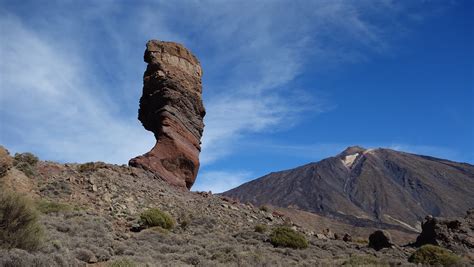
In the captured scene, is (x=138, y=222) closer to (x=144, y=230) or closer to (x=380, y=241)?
(x=144, y=230)

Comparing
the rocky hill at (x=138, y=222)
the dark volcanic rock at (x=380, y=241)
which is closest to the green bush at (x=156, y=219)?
the rocky hill at (x=138, y=222)

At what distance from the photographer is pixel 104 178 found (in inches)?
964

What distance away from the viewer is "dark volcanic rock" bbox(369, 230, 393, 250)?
Answer: 24.3 metres

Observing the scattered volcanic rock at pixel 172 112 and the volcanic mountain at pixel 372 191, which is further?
the volcanic mountain at pixel 372 191

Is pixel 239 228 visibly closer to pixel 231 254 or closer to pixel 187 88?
pixel 231 254

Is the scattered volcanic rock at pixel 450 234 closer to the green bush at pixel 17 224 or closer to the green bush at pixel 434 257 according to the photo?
the green bush at pixel 434 257

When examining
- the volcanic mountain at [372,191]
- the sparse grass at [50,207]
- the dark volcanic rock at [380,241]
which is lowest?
the dark volcanic rock at [380,241]

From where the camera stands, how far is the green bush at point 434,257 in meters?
18.3

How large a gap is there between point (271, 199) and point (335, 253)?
143 m

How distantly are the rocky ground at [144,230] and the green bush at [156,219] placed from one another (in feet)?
1.29

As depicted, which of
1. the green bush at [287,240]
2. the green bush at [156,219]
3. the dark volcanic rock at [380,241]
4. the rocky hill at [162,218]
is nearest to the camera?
the rocky hill at [162,218]

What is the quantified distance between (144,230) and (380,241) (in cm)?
1337

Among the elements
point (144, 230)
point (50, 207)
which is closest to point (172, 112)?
point (144, 230)

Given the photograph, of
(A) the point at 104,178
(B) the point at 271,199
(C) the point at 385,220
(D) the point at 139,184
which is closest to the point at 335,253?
(D) the point at 139,184
